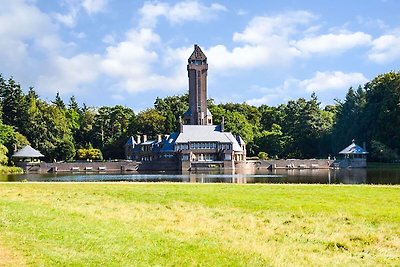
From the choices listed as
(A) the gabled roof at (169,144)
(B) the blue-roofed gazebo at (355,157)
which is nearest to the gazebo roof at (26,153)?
(A) the gabled roof at (169,144)

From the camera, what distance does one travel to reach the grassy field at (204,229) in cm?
1157

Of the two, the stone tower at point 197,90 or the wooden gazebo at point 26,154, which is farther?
the stone tower at point 197,90

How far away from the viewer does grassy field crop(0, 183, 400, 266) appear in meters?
11.6

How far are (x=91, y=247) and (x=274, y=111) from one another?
4383 inches

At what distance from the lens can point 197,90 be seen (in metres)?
102

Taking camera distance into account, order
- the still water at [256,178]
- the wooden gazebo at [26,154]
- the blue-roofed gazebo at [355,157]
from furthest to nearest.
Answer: the blue-roofed gazebo at [355,157] < the wooden gazebo at [26,154] < the still water at [256,178]

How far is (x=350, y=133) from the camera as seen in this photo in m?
94.2

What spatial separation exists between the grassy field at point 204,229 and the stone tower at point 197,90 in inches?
2943

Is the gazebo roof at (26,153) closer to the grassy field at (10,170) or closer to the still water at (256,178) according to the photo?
the grassy field at (10,170)

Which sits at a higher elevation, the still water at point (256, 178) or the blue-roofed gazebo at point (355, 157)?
the blue-roofed gazebo at point (355, 157)

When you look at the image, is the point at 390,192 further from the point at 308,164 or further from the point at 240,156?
the point at 240,156

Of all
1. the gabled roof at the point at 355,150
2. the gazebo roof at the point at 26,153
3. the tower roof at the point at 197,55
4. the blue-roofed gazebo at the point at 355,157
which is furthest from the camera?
the tower roof at the point at 197,55

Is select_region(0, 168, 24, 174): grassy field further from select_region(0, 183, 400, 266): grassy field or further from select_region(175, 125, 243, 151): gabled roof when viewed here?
select_region(0, 183, 400, 266): grassy field

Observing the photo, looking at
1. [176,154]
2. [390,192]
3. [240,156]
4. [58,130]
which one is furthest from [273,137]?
[390,192]
